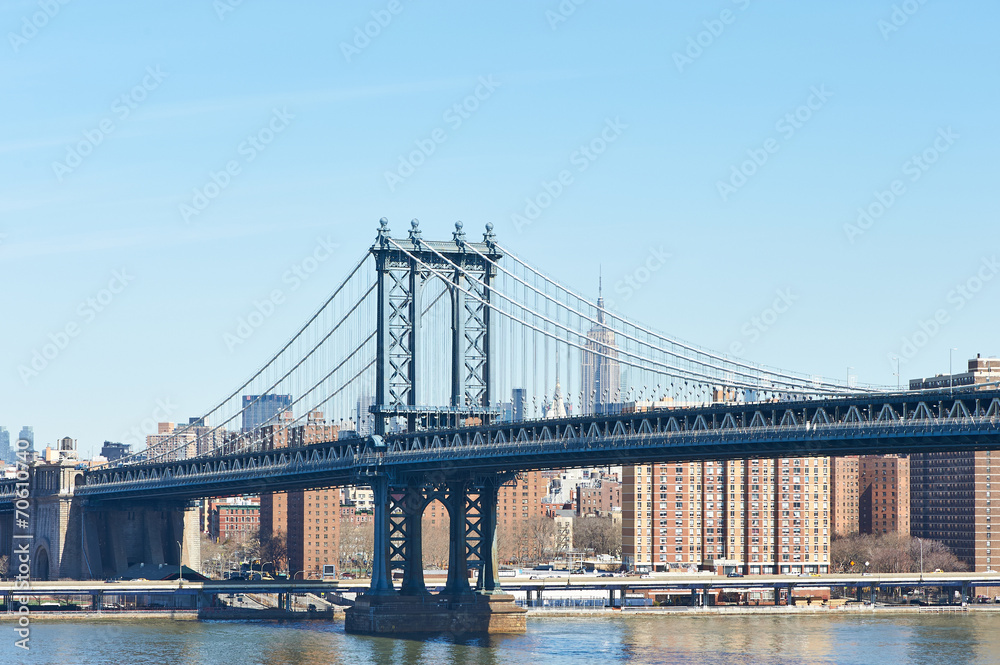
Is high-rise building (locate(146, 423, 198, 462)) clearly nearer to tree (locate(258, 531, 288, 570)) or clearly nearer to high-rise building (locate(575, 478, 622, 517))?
tree (locate(258, 531, 288, 570))

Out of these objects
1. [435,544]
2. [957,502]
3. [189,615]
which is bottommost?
[189,615]

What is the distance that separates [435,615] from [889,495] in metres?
89.2

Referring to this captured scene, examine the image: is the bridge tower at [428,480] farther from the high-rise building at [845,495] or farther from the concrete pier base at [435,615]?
the high-rise building at [845,495]

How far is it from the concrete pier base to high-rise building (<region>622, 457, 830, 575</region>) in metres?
43.2

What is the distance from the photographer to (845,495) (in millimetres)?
167625

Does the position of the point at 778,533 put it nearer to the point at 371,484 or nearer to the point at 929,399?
the point at 371,484

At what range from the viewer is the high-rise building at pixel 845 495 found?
6535 inches

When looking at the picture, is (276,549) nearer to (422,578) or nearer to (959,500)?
(959,500)

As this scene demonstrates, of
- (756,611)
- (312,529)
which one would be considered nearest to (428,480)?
(756,611)

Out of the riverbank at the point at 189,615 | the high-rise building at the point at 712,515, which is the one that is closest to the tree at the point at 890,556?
the high-rise building at the point at 712,515

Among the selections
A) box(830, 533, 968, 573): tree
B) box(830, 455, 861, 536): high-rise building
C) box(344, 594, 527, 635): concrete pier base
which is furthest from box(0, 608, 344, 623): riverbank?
box(830, 455, 861, 536): high-rise building

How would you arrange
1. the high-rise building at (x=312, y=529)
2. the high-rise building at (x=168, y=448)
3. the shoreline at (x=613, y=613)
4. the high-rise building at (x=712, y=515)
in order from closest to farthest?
the shoreline at (x=613, y=613), the high-rise building at (x=168, y=448), the high-rise building at (x=712, y=515), the high-rise building at (x=312, y=529)

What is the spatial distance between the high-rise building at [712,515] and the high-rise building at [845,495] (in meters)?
36.3

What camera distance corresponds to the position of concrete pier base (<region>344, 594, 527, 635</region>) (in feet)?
276
